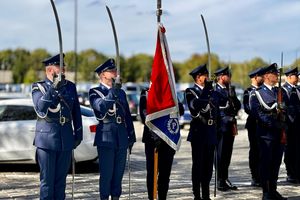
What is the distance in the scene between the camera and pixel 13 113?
1100 centimetres

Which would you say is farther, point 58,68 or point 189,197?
point 189,197

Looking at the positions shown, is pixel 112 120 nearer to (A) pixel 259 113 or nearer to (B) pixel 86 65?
(A) pixel 259 113

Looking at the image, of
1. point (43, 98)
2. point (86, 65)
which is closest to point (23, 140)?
A: point (43, 98)

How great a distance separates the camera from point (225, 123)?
29.5 feet

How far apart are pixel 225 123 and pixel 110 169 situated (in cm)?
278

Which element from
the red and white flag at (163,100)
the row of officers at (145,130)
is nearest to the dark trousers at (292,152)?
the row of officers at (145,130)

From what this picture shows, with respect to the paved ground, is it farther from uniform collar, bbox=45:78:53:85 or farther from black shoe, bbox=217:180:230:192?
uniform collar, bbox=45:78:53:85

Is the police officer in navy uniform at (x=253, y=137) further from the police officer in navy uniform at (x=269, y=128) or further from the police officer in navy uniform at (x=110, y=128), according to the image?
the police officer in navy uniform at (x=110, y=128)

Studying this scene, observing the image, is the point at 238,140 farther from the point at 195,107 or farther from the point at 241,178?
the point at 195,107

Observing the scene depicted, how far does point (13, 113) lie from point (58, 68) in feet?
16.0

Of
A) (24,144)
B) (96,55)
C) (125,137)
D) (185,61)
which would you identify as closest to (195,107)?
(125,137)

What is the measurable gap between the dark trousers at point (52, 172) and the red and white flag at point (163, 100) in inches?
51.3

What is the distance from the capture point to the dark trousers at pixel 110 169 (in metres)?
6.87

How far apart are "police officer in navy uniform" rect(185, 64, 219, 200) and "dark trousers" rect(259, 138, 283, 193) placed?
811 millimetres
